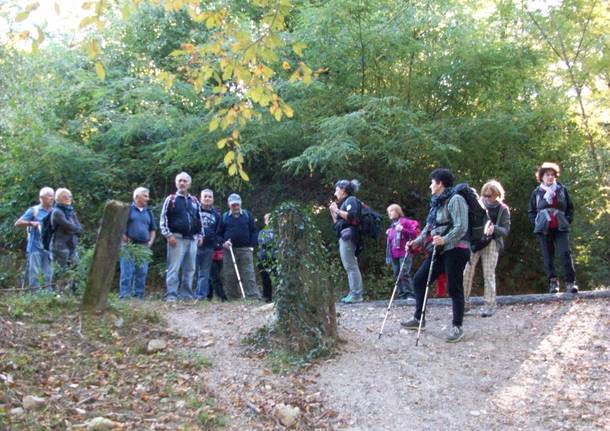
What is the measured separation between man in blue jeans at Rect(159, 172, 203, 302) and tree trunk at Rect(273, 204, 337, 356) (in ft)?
10.9

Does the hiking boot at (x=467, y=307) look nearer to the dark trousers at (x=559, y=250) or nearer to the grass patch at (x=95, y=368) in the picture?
the dark trousers at (x=559, y=250)

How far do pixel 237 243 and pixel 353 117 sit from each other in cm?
300

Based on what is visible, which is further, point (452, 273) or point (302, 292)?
point (452, 273)

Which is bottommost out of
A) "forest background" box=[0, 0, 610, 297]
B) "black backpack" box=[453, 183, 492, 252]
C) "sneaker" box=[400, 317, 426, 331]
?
"sneaker" box=[400, 317, 426, 331]

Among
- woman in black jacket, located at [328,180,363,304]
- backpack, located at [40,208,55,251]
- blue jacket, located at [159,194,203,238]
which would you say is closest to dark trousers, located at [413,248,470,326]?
woman in black jacket, located at [328,180,363,304]

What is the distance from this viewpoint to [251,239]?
10320mm

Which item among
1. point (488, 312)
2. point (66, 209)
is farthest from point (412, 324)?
point (66, 209)

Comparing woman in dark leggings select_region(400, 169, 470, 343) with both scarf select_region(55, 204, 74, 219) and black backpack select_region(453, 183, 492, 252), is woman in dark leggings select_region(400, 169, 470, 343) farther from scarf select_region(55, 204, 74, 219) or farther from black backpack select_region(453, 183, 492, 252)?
scarf select_region(55, 204, 74, 219)

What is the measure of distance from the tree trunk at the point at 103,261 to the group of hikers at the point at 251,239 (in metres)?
0.97

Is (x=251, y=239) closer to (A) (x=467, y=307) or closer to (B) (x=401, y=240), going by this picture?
(B) (x=401, y=240)

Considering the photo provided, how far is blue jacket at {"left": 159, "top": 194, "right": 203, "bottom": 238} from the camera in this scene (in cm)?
949

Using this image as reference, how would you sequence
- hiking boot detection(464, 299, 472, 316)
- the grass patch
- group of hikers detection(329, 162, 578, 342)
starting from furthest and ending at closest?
hiking boot detection(464, 299, 472, 316)
group of hikers detection(329, 162, 578, 342)
the grass patch

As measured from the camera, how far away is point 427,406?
5.21 metres

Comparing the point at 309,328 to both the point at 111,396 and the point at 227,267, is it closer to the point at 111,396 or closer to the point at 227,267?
the point at 111,396
